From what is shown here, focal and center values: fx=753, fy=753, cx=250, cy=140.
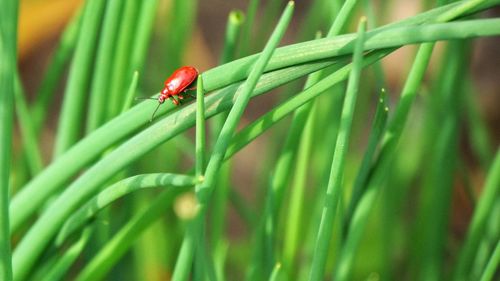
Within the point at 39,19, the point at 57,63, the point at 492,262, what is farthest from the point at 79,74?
the point at 39,19

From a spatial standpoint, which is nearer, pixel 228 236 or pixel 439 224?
pixel 439 224

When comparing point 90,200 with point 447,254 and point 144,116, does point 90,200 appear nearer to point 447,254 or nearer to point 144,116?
point 144,116

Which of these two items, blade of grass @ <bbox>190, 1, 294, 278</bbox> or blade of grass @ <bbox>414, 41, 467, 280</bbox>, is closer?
blade of grass @ <bbox>190, 1, 294, 278</bbox>

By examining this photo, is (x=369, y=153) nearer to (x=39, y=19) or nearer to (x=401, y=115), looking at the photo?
(x=401, y=115)

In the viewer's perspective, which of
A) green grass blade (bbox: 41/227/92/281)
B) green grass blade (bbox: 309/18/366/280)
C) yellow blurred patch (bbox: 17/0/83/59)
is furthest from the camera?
yellow blurred patch (bbox: 17/0/83/59)

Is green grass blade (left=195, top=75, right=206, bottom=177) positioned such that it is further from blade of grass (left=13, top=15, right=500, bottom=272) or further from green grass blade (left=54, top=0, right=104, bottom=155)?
green grass blade (left=54, top=0, right=104, bottom=155)

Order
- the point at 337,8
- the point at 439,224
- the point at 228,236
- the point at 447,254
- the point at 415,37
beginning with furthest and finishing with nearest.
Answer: the point at 228,236
the point at 447,254
the point at 439,224
the point at 337,8
the point at 415,37

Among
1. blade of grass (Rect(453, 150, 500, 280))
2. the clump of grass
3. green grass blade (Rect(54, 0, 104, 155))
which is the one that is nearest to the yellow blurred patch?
the clump of grass

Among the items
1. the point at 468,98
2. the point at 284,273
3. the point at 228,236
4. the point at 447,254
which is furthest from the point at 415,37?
the point at 228,236
